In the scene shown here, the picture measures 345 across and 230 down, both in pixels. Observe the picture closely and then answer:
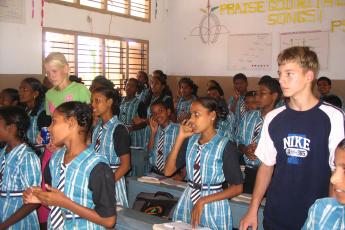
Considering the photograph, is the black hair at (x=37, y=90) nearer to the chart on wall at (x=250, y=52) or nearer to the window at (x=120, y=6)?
the window at (x=120, y=6)

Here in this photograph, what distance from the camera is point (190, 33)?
339 inches

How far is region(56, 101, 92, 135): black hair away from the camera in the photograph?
6.59 ft

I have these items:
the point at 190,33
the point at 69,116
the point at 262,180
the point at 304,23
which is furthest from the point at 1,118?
the point at 190,33

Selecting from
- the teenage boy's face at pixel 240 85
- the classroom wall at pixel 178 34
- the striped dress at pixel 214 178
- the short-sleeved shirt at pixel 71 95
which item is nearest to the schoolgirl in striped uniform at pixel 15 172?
the short-sleeved shirt at pixel 71 95

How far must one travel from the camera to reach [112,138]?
3.15 m

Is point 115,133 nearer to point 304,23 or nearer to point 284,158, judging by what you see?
point 284,158

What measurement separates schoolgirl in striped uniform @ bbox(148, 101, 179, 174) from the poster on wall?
113 inches

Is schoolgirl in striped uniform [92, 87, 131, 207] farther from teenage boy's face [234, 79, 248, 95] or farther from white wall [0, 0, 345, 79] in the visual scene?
teenage boy's face [234, 79, 248, 95]

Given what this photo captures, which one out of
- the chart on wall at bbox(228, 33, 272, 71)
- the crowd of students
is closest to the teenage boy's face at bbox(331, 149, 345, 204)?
the crowd of students

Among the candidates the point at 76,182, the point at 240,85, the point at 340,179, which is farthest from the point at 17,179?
the point at 240,85

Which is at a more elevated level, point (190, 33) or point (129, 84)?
point (190, 33)

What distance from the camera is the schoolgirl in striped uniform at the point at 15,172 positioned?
2.40 metres

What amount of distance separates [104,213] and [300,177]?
96 centimetres

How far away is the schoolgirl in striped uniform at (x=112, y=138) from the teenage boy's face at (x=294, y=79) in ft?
4.70
